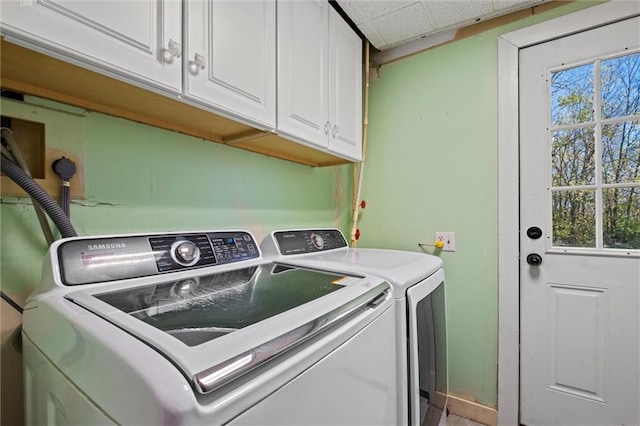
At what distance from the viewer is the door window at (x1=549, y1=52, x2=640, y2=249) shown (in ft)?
4.40

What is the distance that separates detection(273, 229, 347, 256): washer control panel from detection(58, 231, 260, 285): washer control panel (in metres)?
0.20

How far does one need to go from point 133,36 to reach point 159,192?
552mm

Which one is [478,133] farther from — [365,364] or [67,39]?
[67,39]

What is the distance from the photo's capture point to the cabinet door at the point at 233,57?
0.86 m

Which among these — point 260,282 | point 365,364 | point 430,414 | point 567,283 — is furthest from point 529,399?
point 260,282

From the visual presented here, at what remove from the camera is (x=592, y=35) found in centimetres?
141

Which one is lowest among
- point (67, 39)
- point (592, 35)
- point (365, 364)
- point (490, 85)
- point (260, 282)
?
point (365, 364)

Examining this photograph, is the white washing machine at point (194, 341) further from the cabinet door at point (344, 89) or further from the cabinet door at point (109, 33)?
the cabinet door at point (344, 89)

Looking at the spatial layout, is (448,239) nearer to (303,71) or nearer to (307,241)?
(307,241)

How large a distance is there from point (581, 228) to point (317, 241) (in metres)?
1.32

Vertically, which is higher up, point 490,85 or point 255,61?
point 490,85

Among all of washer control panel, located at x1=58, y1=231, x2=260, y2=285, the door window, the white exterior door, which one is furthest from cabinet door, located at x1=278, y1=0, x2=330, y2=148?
the door window

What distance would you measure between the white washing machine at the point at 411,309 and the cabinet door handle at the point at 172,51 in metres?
0.77

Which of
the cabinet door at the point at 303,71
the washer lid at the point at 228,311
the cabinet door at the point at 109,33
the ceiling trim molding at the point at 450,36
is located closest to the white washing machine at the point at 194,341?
the washer lid at the point at 228,311
